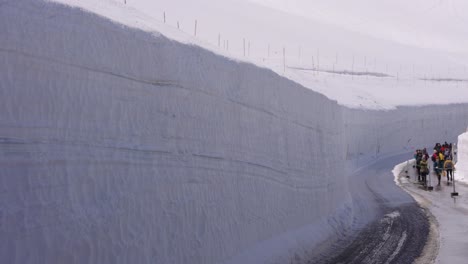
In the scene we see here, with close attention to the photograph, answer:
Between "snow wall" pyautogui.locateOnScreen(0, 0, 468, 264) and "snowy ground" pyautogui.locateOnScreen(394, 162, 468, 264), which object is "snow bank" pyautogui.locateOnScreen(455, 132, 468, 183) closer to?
"snowy ground" pyautogui.locateOnScreen(394, 162, 468, 264)

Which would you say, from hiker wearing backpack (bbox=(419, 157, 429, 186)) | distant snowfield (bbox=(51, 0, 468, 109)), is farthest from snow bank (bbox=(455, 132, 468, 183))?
distant snowfield (bbox=(51, 0, 468, 109))

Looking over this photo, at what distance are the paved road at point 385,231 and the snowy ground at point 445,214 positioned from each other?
0.32m

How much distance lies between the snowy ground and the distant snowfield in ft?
50.0

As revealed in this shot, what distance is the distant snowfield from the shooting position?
5816 centimetres

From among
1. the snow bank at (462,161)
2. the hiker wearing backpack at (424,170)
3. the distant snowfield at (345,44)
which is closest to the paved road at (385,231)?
the hiker wearing backpack at (424,170)

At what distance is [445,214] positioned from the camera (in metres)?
18.4

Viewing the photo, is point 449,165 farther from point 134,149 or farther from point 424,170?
point 134,149

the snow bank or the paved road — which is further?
the snow bank

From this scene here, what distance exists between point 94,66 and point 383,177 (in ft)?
80.0

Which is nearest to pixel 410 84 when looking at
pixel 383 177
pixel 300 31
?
pixel 300 31

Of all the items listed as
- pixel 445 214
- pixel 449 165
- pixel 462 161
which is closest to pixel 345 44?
pixel 462 161

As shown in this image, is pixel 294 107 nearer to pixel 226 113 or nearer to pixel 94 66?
pixel 226 113

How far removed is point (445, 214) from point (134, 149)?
1290cm

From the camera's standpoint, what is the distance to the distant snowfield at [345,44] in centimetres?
5816
